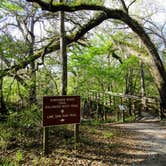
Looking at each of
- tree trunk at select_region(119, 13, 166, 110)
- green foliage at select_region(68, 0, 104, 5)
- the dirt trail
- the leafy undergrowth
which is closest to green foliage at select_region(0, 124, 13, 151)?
the leafy undergrowth

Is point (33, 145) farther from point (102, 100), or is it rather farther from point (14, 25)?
point (14, 25)

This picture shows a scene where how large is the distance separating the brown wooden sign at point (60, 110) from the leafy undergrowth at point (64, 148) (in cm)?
64

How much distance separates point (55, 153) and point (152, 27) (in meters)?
18.4

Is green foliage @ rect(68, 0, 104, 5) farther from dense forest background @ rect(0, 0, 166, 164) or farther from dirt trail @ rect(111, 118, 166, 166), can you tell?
dirt trail @ rect(111, 118, 166, 166)

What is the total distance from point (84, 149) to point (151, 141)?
2.34 metres

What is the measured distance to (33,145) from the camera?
709cm

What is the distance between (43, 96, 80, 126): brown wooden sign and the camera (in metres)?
6.66

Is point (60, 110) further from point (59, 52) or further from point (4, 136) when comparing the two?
point (59, 52)

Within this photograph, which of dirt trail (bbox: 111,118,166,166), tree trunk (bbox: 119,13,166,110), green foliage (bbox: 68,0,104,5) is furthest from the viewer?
tree trunk (bbox: 119,13,166,110)

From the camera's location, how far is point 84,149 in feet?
22.6

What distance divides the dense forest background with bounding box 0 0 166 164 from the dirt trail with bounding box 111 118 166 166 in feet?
9.42

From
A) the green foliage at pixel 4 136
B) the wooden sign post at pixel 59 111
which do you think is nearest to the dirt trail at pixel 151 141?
the wooden sign post at pixel 59 111

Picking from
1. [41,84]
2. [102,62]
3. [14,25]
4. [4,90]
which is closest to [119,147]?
[41,84]

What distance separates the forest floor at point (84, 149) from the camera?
20.4 feet
